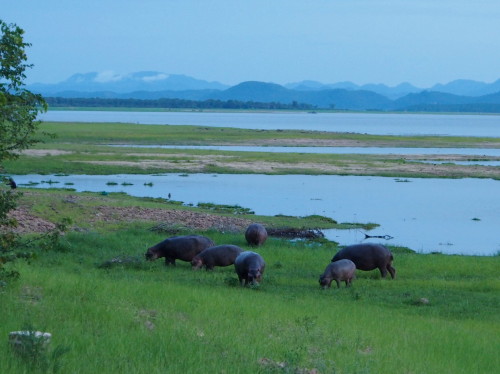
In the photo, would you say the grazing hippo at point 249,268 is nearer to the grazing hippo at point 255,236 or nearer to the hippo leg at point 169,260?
the hippo leg at point 169,260

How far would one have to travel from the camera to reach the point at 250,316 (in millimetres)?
13219

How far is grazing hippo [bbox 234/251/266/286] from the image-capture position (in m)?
17.4

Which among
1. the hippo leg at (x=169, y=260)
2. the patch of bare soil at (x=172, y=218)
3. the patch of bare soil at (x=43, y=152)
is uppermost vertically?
the hippo leg at (x=169, y=260)

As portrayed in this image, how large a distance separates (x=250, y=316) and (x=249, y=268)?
168 inches

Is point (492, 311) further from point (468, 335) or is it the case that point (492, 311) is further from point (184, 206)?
point (184, 206)

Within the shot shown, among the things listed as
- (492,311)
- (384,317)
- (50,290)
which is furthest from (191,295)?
(492,311)

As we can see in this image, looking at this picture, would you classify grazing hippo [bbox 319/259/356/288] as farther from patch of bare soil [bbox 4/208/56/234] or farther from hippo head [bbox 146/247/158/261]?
patch of bare soil [bbox 4/208/56/234]

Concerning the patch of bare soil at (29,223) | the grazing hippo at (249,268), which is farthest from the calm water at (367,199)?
the grazing hippo at (249,268)

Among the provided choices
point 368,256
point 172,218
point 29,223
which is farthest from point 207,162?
point 368,256

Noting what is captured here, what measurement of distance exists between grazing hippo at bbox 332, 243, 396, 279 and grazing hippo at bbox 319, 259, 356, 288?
115 cm

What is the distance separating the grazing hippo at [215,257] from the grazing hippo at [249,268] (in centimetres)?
189

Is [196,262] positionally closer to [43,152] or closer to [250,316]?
[250,316]

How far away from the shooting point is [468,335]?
43.0ft

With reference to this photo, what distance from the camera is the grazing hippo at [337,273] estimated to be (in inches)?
701
